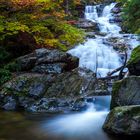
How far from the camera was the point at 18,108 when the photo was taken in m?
11.0

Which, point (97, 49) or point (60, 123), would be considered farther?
point (97, 49)

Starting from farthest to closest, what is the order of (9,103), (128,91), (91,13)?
(91,13)
(9,103)
(128,91)

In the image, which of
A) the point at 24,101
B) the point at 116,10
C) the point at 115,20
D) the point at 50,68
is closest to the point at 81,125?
the point at 24,101

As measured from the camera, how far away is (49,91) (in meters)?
11.6

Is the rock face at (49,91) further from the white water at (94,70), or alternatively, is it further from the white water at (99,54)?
the white water at (99,54)

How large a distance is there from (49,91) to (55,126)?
259 centimetres

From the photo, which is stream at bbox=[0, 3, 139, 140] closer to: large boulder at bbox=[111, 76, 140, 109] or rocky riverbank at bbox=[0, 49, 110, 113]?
rocky riverbank at bbox=[0, 49, 110, 113]

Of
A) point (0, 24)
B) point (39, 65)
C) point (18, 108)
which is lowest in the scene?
point (18, 108)

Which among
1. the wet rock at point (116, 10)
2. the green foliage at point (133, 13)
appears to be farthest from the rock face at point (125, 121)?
the wet rock at point (116, 10)

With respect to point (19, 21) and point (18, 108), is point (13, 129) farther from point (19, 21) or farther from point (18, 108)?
point (19, 21)

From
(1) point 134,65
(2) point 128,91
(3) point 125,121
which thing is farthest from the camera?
(1) point 134,65

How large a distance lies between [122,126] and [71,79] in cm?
482

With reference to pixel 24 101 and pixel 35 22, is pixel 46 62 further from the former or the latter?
pixel 24 101

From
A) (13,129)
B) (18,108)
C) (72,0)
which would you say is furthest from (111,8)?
(13,129)
